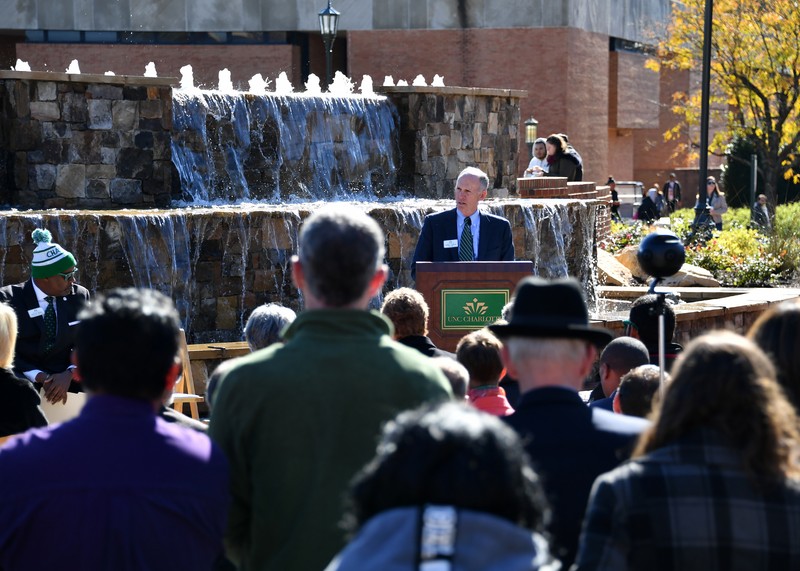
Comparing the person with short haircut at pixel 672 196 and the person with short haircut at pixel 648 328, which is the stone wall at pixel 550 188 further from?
the person with short haircut at pixel 672 196

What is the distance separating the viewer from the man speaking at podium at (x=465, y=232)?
909 cm

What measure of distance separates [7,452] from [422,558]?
137cm

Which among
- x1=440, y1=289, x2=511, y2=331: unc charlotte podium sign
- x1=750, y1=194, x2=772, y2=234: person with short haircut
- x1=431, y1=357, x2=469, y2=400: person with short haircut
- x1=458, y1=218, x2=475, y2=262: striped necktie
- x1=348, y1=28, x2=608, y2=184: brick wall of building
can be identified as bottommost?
x1=750, y1=194, x2=772, y2=234: person with short haircut

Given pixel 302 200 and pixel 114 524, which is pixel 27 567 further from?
pixel 302 200

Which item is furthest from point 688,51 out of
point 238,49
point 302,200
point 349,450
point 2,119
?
point 349,450

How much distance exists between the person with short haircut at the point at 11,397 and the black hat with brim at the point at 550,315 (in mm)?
2306

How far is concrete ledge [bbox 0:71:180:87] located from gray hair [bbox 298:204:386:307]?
11.2 meters

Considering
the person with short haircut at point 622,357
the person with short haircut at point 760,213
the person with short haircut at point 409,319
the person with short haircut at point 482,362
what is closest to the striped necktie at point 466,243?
the person with short haircut at point 622,357

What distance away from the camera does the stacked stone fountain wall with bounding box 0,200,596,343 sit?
11414mm

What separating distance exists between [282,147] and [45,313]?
10.6 m

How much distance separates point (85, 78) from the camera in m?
14.3

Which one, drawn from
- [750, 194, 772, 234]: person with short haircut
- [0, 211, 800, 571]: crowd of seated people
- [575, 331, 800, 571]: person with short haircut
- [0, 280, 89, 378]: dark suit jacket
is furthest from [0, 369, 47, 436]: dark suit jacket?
[750, 194, 772, 234]: person with short haircut

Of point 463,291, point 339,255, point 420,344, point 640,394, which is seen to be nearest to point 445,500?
point 339,255

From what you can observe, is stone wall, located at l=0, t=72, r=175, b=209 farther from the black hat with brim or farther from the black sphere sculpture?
the black hat with brim
